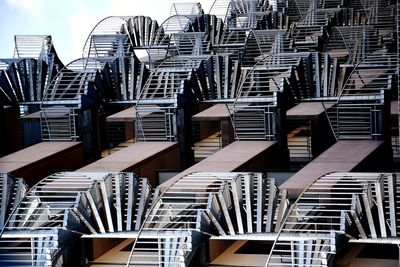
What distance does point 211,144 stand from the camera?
20.8 metres

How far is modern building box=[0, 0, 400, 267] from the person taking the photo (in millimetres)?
12398

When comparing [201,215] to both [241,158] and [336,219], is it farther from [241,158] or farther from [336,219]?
[241,158]

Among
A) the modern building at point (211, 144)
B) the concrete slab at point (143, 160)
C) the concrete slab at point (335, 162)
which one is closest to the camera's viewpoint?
the modern building at point (211, 144)

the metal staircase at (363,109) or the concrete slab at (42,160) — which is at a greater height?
the metal staircase at (363,109)

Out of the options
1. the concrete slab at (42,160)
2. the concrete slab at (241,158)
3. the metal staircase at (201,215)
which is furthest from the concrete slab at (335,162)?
the concrete slab at (42,160)

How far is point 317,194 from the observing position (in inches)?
502

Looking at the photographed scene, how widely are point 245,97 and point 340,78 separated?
2018 millimetres

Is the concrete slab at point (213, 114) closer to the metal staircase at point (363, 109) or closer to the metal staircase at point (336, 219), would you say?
the metal staircase at point (363, 109)

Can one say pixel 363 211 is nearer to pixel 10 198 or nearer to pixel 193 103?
pixel 10 198

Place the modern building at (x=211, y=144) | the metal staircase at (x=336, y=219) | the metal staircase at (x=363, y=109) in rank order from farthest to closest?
the metal staircase at (x=363, y=109), the modern building at (x=211, y=144), the metal staircase at (x=336, y=219)

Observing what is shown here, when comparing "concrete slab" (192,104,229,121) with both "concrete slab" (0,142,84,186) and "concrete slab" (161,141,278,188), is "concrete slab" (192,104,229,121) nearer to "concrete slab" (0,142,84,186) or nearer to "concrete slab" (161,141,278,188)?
"concrete slab" (161,141,278,188)

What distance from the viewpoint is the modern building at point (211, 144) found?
12398 millimetres

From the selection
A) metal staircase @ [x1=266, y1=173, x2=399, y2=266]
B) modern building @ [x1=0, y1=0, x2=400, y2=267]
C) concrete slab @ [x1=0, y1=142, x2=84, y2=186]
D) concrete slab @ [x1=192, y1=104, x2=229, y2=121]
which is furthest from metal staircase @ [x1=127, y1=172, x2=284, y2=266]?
concrete slab @ [x1=192, y1=104, x2=229, y2=121]

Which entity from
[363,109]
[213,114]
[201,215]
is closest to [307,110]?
[213,114]
